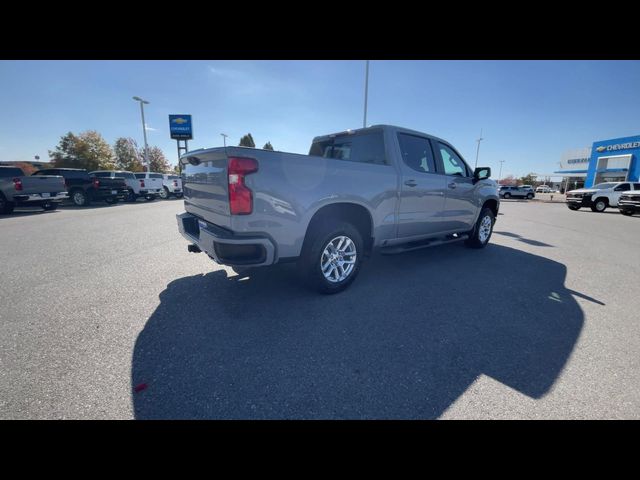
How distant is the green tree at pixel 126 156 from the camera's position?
177ft

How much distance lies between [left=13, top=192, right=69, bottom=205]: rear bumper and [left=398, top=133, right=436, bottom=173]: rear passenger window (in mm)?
14393

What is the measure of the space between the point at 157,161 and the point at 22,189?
61330 millimetres

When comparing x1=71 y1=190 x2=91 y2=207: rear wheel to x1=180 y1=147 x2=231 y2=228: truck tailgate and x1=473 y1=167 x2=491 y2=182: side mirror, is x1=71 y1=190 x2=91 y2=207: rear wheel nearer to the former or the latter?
x1=180 y1=147 x2=231 y2=228: truck tailgate

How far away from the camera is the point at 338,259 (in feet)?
11.2

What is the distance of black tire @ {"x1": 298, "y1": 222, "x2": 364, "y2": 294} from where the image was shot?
308 centimetres

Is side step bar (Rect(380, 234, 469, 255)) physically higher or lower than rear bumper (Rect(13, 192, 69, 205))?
lower

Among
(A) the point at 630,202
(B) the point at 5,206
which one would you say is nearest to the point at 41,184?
(B) the point at 5,206

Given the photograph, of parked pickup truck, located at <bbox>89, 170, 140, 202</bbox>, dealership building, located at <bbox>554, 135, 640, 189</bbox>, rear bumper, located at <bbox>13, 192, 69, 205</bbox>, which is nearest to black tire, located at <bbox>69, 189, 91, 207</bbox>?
parked pickup truck, located at <bbox>89, 170, 140, 202</bbox>

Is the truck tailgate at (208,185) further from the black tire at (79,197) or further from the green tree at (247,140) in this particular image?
the green tree at (247,140)

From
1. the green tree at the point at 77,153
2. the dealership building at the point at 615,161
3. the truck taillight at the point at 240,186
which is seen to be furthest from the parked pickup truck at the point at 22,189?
the dealership building at the point at 615,161
